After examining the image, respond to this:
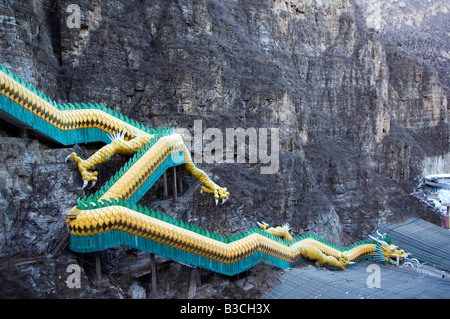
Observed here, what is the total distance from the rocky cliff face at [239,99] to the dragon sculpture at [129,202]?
1143mm

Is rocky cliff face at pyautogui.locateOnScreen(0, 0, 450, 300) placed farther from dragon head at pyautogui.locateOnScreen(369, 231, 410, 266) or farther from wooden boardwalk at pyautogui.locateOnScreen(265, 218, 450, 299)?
wooden boardwalk at pyautogui.locateOnScreen(265, 218, 450, 299)

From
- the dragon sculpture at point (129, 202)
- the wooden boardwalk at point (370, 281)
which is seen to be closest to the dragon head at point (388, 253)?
the wooden boardwalk at point (370, 281)

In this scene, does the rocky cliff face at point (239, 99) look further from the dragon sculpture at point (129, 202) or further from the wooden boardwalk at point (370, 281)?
the wooden boardwalk at point (370, 281)

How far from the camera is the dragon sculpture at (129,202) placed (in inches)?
470

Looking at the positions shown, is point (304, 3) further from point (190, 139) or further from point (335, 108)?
point (190, 139)

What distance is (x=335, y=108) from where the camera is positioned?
40.8 metres

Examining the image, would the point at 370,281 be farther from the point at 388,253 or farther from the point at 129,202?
the point at 129,202

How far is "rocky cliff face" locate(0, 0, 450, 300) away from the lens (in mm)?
14289

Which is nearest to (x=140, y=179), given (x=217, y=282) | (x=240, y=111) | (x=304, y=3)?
(x=217, y=282)

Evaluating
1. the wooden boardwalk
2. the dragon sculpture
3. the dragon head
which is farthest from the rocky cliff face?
the wooden boardwalk

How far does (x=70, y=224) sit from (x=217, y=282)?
6598mm

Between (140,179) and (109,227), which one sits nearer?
(109,227)

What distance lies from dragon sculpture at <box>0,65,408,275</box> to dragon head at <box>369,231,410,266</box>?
19.0 ft

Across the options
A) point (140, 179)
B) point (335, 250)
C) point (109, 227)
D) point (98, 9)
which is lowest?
point (335, 250)
